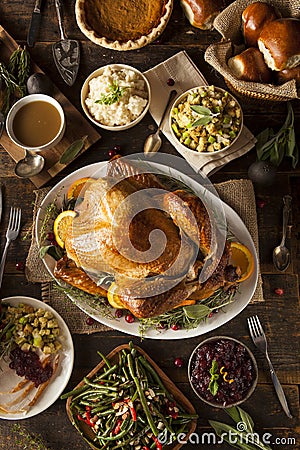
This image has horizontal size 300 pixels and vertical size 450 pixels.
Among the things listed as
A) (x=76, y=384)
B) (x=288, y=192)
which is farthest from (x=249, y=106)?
(x=76, y=384)

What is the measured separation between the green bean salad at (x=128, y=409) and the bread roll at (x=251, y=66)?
55.0 inches

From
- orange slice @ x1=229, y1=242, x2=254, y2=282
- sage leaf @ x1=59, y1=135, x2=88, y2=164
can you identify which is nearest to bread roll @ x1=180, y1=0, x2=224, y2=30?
sage leaf @ x1=59, y1=135, x2=88, y2=164

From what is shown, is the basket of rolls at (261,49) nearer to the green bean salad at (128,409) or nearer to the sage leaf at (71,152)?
the sage leaf at (71,152)

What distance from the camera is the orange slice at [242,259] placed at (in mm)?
2770

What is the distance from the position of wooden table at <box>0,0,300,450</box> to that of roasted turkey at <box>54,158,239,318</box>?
0.40m

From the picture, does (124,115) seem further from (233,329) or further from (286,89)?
(233,329)

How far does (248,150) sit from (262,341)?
3.11ft

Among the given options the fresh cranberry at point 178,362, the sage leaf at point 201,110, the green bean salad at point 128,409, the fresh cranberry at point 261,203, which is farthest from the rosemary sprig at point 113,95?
the fresh cranberry at point 178,362

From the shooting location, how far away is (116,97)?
9.28ft

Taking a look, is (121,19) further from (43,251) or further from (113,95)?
(43,251)

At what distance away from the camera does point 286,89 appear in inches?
104

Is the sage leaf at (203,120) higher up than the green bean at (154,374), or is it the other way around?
the sage leaf at (203,120)

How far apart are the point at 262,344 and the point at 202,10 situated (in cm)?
167

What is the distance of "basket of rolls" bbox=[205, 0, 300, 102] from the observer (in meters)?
2.67
